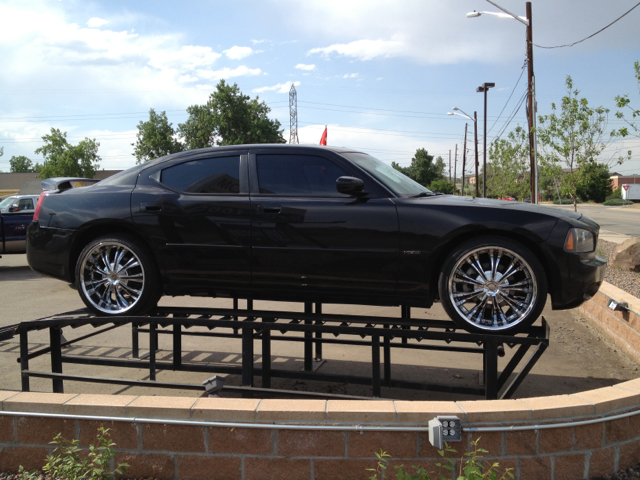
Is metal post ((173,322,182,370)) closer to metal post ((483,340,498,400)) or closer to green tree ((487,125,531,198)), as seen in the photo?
metal post ((483,340,498,400))

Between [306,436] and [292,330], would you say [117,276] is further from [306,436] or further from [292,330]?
[306,436]

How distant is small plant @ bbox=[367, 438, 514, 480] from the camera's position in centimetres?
298

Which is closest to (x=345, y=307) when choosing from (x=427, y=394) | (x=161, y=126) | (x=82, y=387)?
(x=427, y=394)

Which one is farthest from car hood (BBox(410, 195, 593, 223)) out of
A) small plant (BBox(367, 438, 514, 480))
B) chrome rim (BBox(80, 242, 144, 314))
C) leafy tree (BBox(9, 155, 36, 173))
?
leafy tree (BBox(9, 155, 36, 173))

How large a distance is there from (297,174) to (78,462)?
103 inches

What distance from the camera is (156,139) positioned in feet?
209

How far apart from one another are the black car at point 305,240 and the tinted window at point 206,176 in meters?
0.01

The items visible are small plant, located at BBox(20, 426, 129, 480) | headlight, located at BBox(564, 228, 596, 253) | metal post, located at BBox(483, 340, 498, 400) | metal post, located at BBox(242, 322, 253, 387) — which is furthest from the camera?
metal post, located at BBox(242, 322, 253, 387)

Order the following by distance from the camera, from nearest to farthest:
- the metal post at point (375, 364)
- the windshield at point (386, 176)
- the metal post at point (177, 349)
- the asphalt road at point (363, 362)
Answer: the metal post at point (375, 364) < the windshield at point (386, 176) < the metal post at point (177, 349) < the asphalt road at point (363, 362)

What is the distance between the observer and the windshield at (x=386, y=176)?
4.44 meters

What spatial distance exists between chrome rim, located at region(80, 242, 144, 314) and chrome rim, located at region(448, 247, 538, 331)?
2.69m

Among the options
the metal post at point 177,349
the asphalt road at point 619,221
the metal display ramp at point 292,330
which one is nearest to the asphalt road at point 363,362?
the metal post at point 177,349

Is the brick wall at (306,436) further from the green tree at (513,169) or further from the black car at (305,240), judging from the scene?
the green tree at (513,169)

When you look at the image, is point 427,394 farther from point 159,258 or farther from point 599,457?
point 159,258
